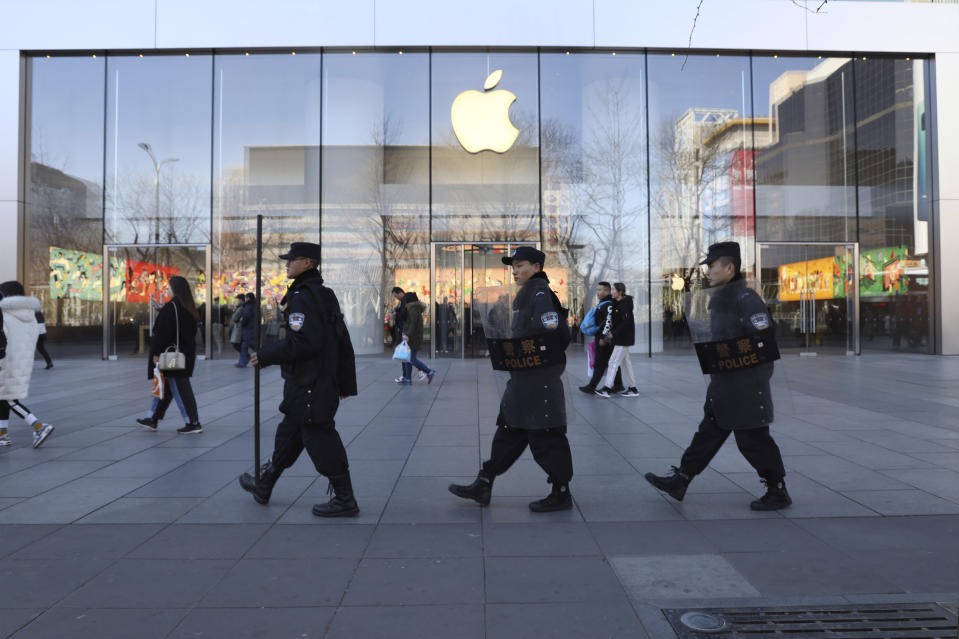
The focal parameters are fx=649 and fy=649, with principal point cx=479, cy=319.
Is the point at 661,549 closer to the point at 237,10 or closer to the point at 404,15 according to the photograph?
the point at 404,15

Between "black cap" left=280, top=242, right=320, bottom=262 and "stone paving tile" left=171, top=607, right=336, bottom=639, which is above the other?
"black cap" left=280, top=242, right=320, bottom=262

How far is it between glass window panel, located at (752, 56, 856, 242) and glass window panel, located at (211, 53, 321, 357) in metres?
12.6

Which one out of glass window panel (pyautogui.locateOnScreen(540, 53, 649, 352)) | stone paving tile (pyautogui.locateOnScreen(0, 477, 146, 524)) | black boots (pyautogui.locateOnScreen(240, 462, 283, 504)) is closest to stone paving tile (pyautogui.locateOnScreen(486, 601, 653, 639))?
black boots (pyautogui.locateOnScreen(240, 462, 283, 504))

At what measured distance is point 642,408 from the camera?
29.6 ft

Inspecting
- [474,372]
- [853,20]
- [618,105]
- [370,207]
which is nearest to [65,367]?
[370,207]

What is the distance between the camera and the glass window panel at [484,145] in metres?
18.2

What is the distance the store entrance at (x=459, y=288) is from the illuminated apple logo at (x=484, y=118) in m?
2.85

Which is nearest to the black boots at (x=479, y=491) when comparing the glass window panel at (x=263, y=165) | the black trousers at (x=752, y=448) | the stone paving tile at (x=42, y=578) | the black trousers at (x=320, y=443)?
the black trousers at (x=320, y=443)

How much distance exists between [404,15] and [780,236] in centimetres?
1214

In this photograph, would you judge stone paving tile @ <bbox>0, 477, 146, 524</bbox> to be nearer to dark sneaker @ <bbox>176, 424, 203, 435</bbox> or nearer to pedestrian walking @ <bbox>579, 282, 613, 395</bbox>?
dark sneaker @ <bbox>176, 424, 203, 435</bbox>

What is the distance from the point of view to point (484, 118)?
60.2 feet

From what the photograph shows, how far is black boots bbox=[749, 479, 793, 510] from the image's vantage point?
14.2 feet

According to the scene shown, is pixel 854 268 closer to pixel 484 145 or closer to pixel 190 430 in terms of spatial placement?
pixel 484 145

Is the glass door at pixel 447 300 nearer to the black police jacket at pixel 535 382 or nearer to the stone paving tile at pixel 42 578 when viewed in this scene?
the black police jacket at pixel 535 382
